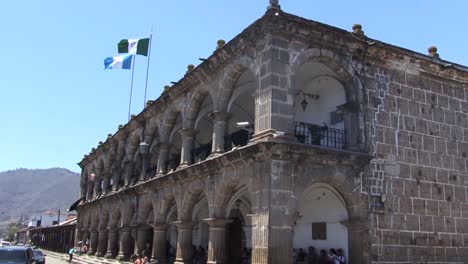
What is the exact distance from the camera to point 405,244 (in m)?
15.0

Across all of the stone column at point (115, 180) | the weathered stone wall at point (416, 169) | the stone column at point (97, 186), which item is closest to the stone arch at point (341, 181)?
the weathered stone wall at point (416, 169)

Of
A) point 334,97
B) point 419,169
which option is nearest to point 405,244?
point 419,169

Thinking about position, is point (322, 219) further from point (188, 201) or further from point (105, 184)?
point (105, 184)

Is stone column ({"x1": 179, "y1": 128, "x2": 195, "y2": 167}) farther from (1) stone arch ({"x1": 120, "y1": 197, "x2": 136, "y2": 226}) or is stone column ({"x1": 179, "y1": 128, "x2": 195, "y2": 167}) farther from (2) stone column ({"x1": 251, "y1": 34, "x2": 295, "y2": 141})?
(1) stone arch ({"x1": 120, "y1": 197, "x2": 136, "y2": 226})

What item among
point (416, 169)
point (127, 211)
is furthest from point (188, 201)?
point (416, 169)

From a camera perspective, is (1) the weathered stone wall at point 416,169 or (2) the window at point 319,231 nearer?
(1) the weathered stone wall at point 416,169

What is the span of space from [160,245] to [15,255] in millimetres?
6974

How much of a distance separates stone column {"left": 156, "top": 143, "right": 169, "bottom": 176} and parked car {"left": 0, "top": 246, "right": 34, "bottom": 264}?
7.29 metres

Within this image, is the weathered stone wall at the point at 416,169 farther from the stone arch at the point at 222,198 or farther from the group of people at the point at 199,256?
the group of people at the point at 199,256

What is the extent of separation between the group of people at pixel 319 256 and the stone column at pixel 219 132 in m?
4.28

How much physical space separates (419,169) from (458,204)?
2.09m

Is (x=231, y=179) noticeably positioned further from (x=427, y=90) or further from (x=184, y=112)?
(x=427, y=90)

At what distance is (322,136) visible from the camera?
15266mm

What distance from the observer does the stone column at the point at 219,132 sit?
16.1 meters
